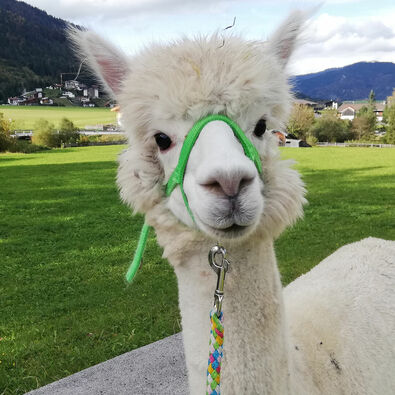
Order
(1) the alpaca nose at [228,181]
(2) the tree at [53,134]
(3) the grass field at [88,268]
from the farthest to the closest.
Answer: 1. (2) the tree at [53,134]
2. (3) the grass field at [88,268]
3. (1) the alpaca nose at [228,181]

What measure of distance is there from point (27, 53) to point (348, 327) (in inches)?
4513

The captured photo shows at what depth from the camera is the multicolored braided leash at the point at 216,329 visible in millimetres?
1489

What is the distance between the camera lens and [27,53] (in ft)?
340

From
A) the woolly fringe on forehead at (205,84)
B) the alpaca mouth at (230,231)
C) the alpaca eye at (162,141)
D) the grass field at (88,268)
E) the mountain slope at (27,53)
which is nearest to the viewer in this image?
the alpaca mouth at (230,231)

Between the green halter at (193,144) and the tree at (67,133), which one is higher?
the green halter at (193,144)

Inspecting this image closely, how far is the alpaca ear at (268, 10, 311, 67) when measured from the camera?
1989mm

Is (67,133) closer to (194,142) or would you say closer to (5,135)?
(5,135)

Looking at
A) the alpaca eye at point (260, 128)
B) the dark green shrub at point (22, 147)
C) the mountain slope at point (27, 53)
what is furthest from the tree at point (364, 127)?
the alpaca eye at point (260, 128)

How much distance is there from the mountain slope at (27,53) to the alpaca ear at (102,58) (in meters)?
80.8

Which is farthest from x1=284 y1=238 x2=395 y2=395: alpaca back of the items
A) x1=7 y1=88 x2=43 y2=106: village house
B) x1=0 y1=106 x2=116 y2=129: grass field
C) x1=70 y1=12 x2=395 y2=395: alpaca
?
x1=7 y1=88 x2=43 y2=106: village house

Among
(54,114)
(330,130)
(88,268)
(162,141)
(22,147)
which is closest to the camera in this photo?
(162,141)

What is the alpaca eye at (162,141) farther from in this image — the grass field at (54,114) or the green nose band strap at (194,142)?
the grass field at (54,114)

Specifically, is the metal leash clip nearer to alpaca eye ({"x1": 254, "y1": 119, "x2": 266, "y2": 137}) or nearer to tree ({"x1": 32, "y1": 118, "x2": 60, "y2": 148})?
alpaca eye ({"x1": 254, "y1": 119, "x2": 266, "y2": 137})

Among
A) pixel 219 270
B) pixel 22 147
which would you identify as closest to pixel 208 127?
pixel 219 270
